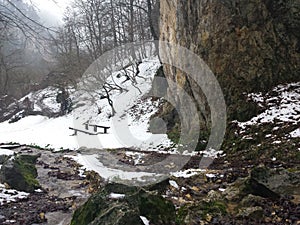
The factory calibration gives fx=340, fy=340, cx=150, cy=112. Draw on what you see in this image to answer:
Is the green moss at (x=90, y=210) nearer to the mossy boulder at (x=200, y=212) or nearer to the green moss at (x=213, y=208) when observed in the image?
the mossy boulder at (x=200, y=212)

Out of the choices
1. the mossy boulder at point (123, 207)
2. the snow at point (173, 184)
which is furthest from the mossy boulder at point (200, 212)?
the snow at point (173, 184)

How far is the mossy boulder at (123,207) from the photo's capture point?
3709 millimetres

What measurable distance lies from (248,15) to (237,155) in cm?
583

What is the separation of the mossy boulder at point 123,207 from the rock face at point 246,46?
26.9 feet

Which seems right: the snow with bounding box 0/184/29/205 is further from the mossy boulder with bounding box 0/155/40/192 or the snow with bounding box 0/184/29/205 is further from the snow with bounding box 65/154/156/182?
the snow with bounding box 65/154/156/182

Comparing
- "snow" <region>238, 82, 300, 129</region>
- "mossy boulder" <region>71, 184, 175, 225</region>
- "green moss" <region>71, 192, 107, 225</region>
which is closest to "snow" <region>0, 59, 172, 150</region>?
"snow" <region>238, 82, 300, 129</region>

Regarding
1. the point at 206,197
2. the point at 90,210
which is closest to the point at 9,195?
the point at 90,210

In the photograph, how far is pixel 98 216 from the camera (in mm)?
3842

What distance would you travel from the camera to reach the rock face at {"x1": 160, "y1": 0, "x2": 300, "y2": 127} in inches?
494

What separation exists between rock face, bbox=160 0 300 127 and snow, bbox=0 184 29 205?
7.37m

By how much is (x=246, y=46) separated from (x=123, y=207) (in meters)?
10.4

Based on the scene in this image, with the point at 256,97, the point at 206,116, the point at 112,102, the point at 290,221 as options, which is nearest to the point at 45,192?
the point at 290,221

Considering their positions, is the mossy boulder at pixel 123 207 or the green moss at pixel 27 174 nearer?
the mossy boulder at pixel 123 207

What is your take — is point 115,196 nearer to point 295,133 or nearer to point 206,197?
point 206,197
